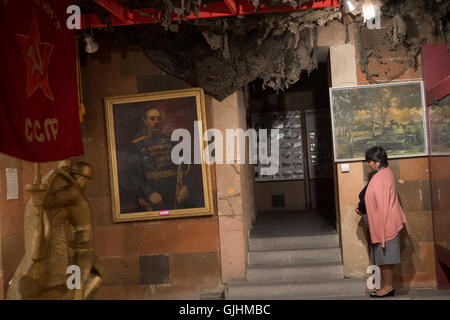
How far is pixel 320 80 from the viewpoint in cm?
946

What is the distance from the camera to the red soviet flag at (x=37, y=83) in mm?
A: 3627

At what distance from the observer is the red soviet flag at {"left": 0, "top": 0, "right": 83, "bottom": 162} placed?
3627mm

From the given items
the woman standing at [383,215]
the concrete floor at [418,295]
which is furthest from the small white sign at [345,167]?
the concrete floor at [418,295]

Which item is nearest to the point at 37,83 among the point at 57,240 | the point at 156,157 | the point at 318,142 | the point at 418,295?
the point at 57,240

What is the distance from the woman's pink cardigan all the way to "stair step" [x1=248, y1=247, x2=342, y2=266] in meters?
0.97

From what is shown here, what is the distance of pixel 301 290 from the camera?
19.3ft

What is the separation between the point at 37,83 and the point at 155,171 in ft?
8.64

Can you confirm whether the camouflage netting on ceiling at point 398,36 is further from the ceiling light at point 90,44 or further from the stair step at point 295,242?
the ceiling light at point 90,44

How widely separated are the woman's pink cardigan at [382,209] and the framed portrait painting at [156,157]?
199 cm

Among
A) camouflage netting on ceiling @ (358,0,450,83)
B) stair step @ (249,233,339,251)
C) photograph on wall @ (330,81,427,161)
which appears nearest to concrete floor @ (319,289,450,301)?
stair step @ (249,233,339,251)

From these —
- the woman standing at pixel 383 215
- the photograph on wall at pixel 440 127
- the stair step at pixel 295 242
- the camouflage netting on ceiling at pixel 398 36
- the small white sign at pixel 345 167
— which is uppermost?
the camouflage netting on ceiling at pixel 398 36

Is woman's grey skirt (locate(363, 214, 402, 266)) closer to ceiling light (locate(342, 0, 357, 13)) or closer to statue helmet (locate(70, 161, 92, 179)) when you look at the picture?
ceiling light (locate(342, 0, 357, 13))
